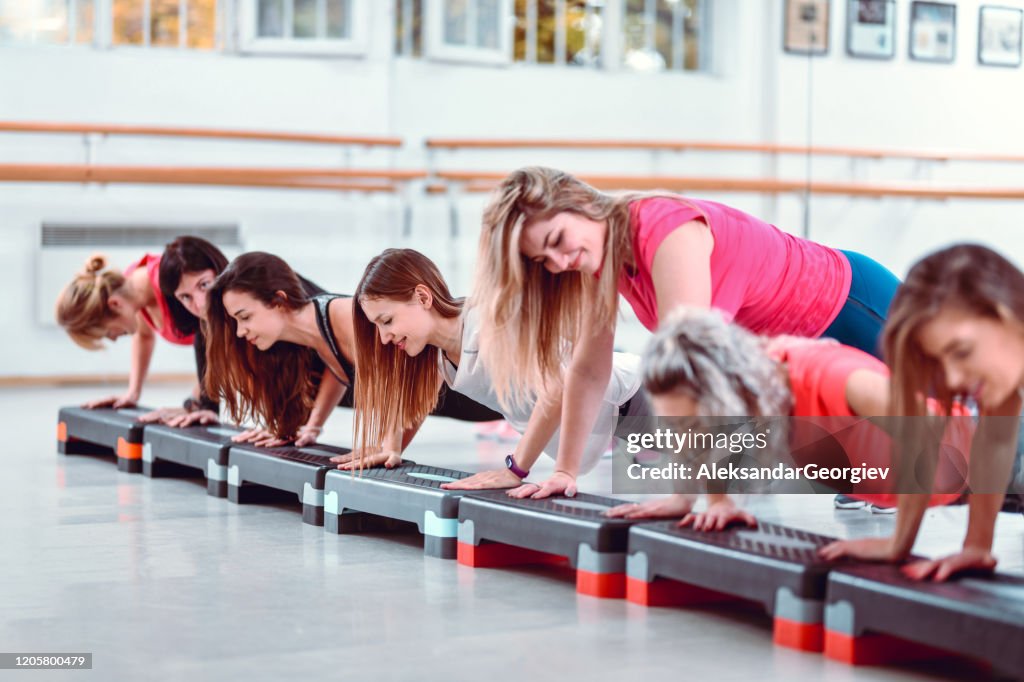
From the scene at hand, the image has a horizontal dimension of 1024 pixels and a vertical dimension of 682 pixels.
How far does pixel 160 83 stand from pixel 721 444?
4.94m

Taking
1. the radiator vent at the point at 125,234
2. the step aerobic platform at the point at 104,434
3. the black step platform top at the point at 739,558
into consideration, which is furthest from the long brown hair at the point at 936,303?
the radiator vent at the point at 125,234

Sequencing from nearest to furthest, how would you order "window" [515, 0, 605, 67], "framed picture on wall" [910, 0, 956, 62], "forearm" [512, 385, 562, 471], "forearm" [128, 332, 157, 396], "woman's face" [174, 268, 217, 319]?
"forearm" [512, 385, 562, 471] < "woman's face" [174, 268, 217, 319] < "framed picture on wall" [910, 0, 956, 62] < "forearm" [128, 332, 157, 396] < "window" [515, 0, 605, 67]

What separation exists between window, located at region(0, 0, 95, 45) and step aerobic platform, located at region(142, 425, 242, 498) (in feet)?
11.0

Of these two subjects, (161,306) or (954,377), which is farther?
(161,306)

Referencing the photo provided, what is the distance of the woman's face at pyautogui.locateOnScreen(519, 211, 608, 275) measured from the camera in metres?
1.79

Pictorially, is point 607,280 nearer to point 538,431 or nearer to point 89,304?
point 538,431

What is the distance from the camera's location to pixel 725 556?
5.35 feet

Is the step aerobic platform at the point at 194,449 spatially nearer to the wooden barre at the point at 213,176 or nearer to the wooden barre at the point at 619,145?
the wooden barre at the point at 213,176

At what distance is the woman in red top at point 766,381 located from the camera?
1528 mm

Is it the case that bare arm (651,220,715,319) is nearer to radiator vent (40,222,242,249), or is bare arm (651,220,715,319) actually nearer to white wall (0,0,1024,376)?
white wall (0,0,1024,376)

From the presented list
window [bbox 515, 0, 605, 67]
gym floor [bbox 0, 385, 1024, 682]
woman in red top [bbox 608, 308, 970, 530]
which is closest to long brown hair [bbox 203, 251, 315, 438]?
gym floor [bbox 0, 385, 1024, 682]

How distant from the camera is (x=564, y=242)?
70.6 inches

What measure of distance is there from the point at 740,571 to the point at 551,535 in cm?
38

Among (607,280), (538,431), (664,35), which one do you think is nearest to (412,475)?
(538,431)
